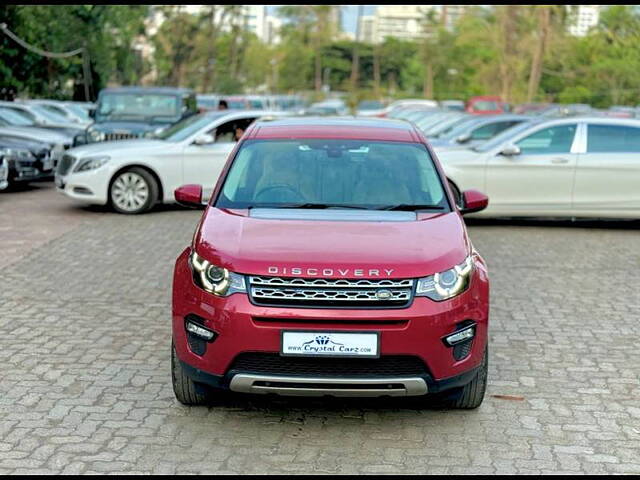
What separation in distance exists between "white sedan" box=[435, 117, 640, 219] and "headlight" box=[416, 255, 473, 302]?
8.18 meters

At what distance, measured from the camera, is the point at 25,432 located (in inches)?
207

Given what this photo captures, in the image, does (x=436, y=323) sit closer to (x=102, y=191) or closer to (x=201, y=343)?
(x=201, y=343)

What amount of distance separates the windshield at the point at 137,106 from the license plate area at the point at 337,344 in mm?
15483

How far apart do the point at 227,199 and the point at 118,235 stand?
6.25 m

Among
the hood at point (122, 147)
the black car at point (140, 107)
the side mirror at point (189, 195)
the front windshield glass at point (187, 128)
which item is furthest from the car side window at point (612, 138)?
the black car at point (140, 107)

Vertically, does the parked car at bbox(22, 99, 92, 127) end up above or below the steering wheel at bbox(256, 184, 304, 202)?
below

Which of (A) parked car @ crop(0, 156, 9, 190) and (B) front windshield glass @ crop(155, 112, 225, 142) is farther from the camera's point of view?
(A) parked car @ crop(0, 156, 9, 190)

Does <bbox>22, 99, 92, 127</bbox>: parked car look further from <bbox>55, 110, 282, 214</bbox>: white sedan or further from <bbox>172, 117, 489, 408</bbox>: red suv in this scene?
<bbox>172, 117, 489, 408</bbox>: red suv

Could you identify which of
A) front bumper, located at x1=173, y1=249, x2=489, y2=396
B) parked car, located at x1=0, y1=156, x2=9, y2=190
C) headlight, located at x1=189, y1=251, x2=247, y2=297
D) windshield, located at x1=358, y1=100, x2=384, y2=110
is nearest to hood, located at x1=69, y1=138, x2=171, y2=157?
parked car, located at x1=0, y1=156, x2=9, y2=190

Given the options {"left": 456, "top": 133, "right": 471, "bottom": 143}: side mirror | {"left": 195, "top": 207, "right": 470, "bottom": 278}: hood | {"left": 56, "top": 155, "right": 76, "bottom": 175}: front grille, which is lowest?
{"left": 56, "top": 155, "right": 76, "bottom": 175}: front grille

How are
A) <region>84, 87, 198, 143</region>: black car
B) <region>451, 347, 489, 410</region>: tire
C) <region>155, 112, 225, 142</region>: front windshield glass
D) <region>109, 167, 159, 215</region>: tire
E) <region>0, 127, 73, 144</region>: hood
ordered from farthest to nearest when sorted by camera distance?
<region>84, 87, 198, 143</region>: black car, <region>0, 127, 73, 144</region>: hood, <region>155, 112, 225, 142</region>: front windshield glass, <region>109, 167, 159, 215</region>: tire, <region>451, 347, 489, 410</region>: tire

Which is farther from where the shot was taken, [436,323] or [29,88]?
[29,88]

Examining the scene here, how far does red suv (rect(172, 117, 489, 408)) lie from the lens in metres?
5.00

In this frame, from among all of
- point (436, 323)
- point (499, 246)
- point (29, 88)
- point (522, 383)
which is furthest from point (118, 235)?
point (29, 88)
